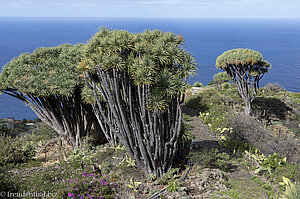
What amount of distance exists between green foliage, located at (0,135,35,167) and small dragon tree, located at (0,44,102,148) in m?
1.82

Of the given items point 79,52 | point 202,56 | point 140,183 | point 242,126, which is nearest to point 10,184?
point 140,183

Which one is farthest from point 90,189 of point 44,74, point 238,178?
point 44,74

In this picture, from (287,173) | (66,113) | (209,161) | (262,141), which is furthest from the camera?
(66,113)

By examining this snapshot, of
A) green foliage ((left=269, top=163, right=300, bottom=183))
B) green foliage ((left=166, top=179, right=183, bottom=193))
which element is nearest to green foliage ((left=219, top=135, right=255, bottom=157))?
green foliage ((left=269, top=163, right=300, bottom=183))

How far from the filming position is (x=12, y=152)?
1140 cm

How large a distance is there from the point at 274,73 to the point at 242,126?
83.0m

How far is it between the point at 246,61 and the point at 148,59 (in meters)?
11.9

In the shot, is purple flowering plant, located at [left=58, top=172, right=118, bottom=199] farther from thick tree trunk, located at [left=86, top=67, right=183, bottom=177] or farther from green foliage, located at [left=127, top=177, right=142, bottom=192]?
thick tree trunk, located at [left=86, top=67, right=183, bottom=177]

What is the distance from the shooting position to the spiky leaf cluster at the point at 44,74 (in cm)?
1116

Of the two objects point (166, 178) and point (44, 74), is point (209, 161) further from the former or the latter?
point (44, 74)

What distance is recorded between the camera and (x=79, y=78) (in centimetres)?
1158

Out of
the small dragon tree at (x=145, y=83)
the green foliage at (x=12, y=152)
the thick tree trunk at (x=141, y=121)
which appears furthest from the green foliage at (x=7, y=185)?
the small dragon tree at (x=145, y=83)

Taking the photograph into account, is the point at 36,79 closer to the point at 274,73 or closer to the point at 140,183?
the point at 140,183

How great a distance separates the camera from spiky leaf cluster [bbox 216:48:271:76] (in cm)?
1697
